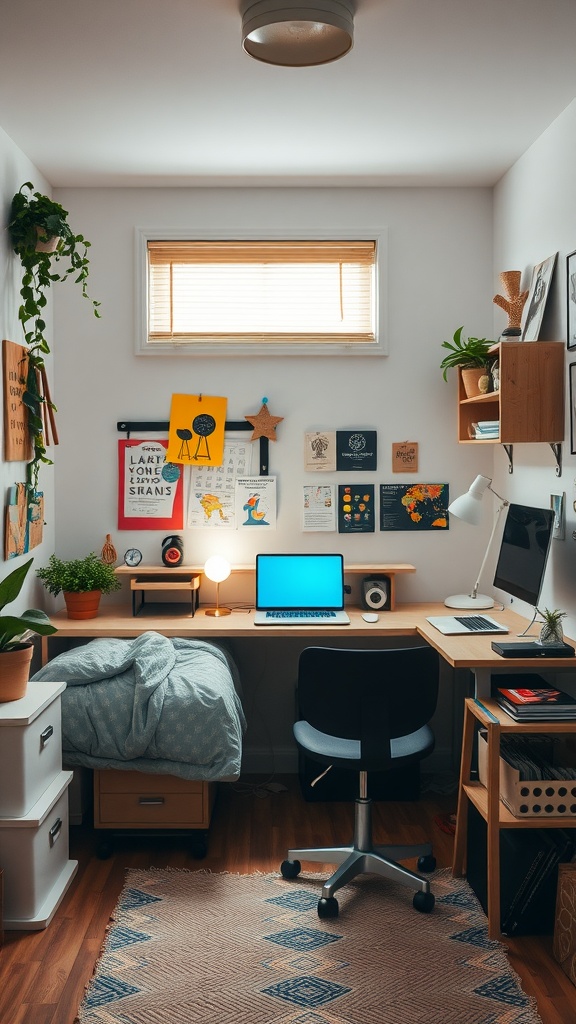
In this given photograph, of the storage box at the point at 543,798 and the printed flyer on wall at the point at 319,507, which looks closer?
the storage box at the point at 543,798

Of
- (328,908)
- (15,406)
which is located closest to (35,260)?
(15,406)

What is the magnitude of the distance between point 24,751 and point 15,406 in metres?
1.33

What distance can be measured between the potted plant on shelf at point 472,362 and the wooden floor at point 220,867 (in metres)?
1.72

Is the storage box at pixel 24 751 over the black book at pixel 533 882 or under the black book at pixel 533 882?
over

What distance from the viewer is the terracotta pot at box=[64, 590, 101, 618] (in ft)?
11.4

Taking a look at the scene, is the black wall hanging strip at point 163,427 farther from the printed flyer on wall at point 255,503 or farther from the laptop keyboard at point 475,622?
the laptop keyboard at point 475,622

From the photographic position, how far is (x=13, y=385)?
318cm

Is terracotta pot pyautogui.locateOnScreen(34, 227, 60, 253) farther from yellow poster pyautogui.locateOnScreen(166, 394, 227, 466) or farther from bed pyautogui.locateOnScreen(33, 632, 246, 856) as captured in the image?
bed pyautogui.locateOnScreen(33, 632, 246, 856)

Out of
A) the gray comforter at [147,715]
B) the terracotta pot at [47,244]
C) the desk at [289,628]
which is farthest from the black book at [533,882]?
the terracotta pot at [47,244]

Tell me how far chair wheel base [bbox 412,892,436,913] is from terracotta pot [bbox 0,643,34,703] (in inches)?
54.9

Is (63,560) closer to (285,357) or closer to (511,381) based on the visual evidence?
(285,357)

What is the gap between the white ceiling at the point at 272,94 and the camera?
232 cm

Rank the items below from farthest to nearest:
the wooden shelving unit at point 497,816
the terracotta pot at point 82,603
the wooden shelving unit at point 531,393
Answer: the terracotta pot at point 82,603
the wooden shelving unit at point 531,393
the wooden shelving unit at point 497,816

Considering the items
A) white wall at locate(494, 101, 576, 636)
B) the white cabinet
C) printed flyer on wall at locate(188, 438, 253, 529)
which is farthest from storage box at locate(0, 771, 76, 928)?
white wall at locate(494, 101, 576, 636)
